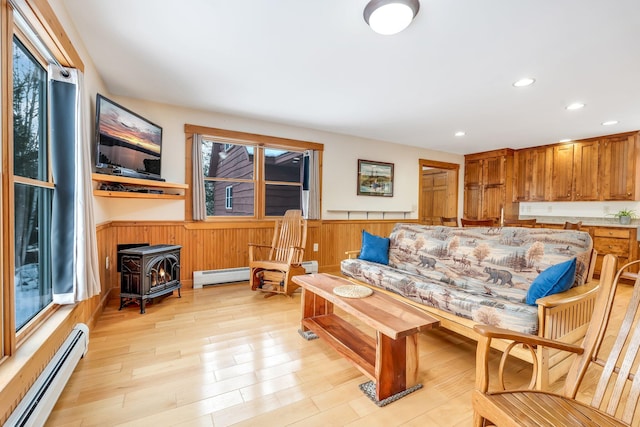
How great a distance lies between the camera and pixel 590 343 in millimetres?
1154

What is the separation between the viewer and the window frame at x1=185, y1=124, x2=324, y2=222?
12.1ft

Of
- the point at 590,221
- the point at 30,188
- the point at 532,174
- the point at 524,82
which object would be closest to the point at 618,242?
the point at 590,221

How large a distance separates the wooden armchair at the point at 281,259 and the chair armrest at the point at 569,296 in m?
2.42

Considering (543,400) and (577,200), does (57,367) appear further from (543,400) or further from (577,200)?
(577,200)

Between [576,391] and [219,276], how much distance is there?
140 inches

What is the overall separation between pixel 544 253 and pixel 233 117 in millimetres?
3797

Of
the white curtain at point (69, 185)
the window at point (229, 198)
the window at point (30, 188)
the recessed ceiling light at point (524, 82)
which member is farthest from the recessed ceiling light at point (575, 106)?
the window at point (30, 188)

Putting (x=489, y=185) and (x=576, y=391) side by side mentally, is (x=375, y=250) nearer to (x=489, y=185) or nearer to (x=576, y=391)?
(x=576, y=391)

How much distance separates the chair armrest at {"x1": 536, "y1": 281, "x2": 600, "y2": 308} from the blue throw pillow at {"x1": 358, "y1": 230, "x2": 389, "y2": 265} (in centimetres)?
170

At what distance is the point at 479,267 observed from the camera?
258 cm

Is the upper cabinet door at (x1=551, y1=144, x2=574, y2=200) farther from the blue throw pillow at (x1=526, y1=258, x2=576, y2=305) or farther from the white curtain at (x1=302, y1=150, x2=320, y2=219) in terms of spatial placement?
the white curtain at (x1=302, y1=150, x2=320, y2=219)

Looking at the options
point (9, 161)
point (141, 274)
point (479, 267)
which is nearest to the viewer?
point (9, 161)

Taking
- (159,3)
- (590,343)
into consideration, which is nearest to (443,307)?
(590,343)

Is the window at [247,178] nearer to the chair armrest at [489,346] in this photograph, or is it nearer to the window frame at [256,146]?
the window frame at [256,146]
